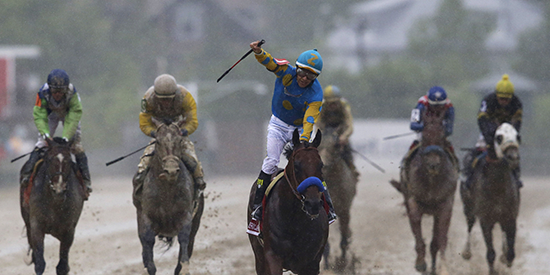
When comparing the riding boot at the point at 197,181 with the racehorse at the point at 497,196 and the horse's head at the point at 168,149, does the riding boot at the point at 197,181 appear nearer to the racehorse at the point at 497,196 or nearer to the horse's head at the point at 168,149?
the horse's head at the point at 168,149

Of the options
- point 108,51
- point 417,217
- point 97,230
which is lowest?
point 97,230

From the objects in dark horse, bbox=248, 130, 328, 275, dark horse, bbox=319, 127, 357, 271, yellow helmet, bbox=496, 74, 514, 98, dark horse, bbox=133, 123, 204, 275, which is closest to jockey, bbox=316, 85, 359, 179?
dark horse, bbox=319, 127, 357, 271

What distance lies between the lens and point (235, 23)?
1714 inches

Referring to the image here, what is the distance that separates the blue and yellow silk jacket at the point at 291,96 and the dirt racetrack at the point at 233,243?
3.71m

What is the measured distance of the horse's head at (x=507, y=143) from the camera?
9938mm

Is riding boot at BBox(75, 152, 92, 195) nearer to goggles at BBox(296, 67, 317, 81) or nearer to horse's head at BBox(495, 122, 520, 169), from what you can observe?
goggles at BBox(296, 67, 317, 81)

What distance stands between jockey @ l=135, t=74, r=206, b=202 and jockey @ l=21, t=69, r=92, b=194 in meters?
0.92

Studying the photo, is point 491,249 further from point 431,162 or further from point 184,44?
point 184,44

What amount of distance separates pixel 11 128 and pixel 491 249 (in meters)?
25.4

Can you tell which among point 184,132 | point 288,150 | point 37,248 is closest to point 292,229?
point 288,150

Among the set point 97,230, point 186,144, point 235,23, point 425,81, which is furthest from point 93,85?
point 186,144

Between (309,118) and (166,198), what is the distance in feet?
9.79

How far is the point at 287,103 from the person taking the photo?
7.21 meters

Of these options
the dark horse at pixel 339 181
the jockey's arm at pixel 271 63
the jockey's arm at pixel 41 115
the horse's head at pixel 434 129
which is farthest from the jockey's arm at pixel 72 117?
the horse's head at pixel 434 129
